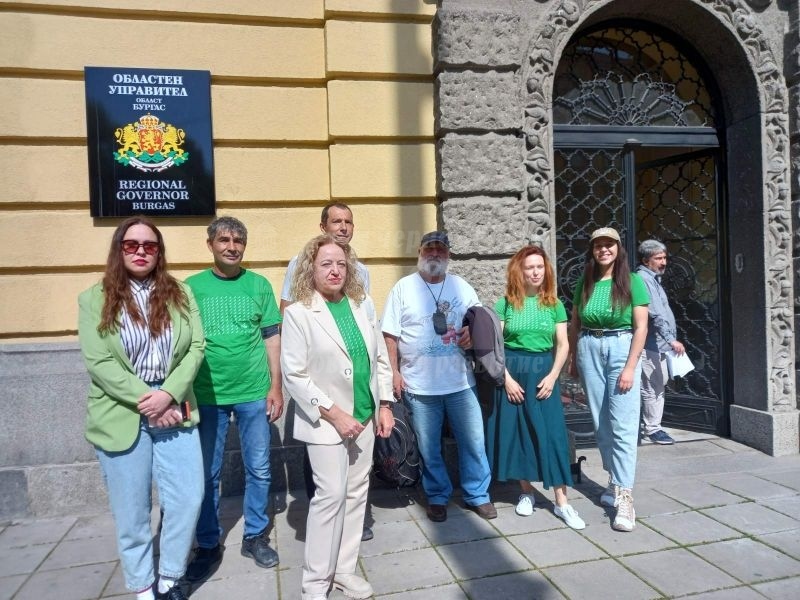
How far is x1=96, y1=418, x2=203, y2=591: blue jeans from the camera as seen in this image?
2.77 metres

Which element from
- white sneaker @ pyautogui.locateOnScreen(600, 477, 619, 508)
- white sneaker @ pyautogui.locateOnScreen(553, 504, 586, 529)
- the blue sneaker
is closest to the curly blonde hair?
white sneaker @ pyautogui.locateOnScreen(553, 504, 586, 529)

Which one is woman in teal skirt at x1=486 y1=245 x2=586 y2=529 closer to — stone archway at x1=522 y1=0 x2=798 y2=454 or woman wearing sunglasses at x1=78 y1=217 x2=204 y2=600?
woman wearing sunglasses at x1=78 y1=217 x2=204 y2=600

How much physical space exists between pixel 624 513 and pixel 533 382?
38.9 inches

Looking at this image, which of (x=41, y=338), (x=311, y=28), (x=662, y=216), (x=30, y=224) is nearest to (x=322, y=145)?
(x=311, y=28)

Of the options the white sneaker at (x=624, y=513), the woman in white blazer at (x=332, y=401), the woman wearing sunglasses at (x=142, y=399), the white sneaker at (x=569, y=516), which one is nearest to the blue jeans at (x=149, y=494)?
the woman wearing sunglasses at (x=142, y=399)

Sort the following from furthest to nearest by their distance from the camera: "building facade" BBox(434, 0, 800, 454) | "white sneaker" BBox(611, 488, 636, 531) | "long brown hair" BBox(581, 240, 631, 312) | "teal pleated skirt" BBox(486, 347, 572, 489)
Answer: "building facade" BBox(434, 0, 800, 454)
"teal pleated skirt" BBox(486, 347, 572, 489)
"long brown hair" BBox(581, 240, 631, 312)
"white sneaker" BBox(611, 488, 636, 531)

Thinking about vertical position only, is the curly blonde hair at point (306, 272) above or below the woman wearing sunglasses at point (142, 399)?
above

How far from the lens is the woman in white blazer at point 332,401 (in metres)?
2.88

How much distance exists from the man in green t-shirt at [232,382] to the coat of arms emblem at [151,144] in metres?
1.67

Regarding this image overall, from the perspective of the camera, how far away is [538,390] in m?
3.99

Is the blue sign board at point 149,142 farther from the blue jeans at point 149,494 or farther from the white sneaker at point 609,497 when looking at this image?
the white sneaker at point 609,497

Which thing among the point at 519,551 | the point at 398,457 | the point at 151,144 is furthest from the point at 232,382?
the point at 151,144

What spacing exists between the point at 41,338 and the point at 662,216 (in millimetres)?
5999

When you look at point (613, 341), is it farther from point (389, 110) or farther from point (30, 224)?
point (30, 224)
